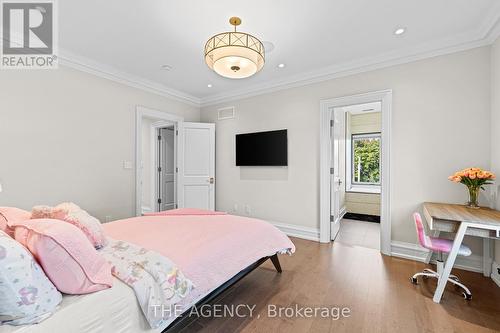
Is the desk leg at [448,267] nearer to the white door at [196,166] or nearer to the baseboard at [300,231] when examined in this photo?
the baseboard at [300,231]

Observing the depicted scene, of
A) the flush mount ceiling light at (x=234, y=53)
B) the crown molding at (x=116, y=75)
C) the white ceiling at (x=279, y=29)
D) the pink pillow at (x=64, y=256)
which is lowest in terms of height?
the pink pillow at (x=64, y=256)

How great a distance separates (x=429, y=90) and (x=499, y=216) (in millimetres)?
1606

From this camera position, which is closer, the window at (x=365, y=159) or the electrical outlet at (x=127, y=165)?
the electrical outlet at (x=127, y=165)

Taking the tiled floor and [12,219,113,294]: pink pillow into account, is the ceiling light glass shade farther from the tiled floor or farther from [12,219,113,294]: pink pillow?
the tiled floor

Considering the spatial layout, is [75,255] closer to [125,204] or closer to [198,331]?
[198,331]

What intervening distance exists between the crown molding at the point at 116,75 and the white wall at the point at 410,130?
1851mm

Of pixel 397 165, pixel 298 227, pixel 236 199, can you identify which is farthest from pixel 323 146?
pixel 236 199

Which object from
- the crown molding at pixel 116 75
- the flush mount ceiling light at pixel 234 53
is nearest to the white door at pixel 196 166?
the crown molding at pixel 116 75

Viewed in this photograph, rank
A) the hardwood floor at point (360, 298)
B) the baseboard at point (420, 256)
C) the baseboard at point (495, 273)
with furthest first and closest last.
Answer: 1. the baseboard at point (420, 256)
2. the baseboard at point (495, 273)
3. the hardwood floor at point (360, 298)

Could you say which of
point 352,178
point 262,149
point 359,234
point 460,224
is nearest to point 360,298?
point 460,224

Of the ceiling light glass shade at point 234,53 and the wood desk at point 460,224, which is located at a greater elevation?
the ceiling light glass shade at point 234,53

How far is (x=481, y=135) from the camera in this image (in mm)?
2541

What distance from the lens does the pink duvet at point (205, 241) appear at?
152cm

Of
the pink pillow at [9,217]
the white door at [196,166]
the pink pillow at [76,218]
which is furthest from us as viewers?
the white door at [196,166]
